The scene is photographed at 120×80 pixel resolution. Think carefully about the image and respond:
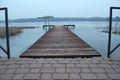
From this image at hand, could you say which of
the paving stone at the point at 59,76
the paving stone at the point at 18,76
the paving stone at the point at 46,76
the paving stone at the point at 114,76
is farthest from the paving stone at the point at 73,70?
the paving stone at the point at 18,76

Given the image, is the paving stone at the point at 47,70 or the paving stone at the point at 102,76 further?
the paving stone at the point at 47,70

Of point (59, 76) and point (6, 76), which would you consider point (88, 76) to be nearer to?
point (59, 76)

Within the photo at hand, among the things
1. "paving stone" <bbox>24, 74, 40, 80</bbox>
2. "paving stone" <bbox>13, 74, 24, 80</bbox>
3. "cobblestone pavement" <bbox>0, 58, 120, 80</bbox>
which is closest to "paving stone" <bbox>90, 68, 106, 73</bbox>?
"cobblestone pavement" <bbox>0, 58, 120, 80</bbox>

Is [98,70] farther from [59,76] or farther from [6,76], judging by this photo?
[6,76]

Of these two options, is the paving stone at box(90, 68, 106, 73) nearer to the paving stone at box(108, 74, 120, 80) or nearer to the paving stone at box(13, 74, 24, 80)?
the paving stone at box(108, 74, 120, 80)

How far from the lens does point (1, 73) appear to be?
350cm

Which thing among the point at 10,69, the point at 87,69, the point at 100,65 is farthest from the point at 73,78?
the point at 10,69

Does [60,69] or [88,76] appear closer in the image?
[88,76]

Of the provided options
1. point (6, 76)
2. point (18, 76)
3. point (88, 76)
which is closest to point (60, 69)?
point (88, 76)

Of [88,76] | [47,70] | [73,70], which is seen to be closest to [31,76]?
[47,70]

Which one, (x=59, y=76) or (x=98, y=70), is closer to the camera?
(x=59, y=76)

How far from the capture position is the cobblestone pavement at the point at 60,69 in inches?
128

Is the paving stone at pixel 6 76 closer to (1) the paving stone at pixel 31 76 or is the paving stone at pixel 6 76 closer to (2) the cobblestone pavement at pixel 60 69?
(2) the cobblestone pavement at pixel 60 69

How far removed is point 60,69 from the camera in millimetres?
A: 3695
